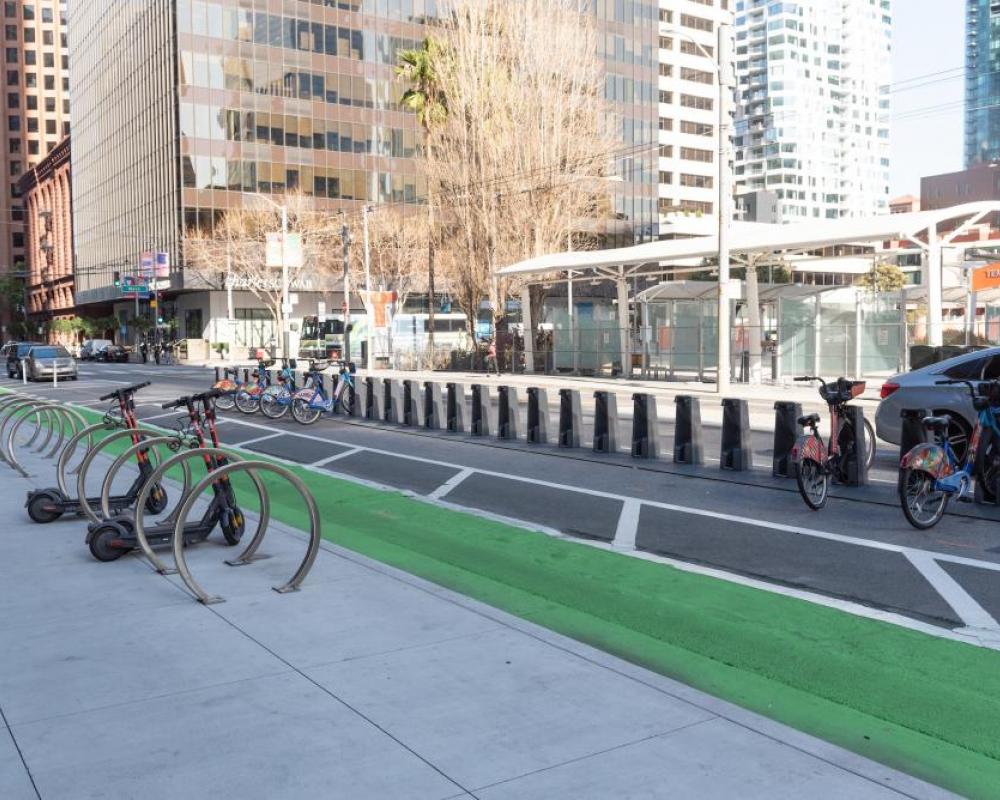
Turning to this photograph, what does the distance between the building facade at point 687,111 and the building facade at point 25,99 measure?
288 feet

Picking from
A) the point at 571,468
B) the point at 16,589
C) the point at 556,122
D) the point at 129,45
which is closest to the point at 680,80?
the point at 129,45

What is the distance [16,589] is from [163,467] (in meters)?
1.27

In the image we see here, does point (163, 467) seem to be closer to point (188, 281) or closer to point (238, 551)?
point (238, 551)

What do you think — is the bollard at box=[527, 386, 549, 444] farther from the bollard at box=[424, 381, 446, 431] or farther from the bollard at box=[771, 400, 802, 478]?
the bollard at box=[771, 400, 802, 478]

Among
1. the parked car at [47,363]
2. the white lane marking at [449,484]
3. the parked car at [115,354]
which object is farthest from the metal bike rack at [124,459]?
the parked car at [115,354]

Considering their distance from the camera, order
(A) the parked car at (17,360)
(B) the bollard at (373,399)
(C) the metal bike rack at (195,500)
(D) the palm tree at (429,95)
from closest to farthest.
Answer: (C) the metal bike rack at (195,500) → (B) the bollard at (373,399) → (A) the parked car at (17,360) → (D) the palm tree at (429,95)

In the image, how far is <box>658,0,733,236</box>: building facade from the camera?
108125mm

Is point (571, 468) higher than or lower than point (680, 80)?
lower

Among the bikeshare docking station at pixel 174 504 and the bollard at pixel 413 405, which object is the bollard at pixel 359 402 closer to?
the bollard at pixel 413 405

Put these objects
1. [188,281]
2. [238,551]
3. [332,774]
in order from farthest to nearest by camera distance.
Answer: [188,281] < [238,551] < [332,774]

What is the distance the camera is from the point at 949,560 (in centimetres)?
771

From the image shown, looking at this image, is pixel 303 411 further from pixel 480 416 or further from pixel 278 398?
pixel 480 416

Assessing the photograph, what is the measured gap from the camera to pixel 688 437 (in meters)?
13.2

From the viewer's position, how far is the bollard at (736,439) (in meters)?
12.5
